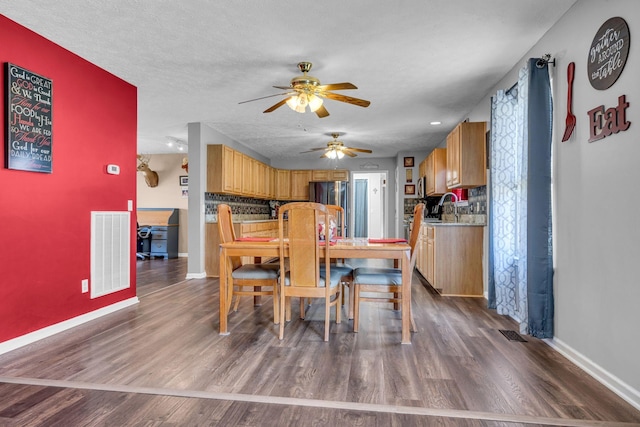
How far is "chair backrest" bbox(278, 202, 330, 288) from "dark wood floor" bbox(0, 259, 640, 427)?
51 cm

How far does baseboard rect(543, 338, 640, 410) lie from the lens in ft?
5.96

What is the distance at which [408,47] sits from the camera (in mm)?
3031

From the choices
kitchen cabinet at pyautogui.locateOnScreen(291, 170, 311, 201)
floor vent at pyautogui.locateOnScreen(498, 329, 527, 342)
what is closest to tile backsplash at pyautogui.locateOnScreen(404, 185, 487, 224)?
floor vent at pyautogui.locateOnScreen(498, 329, 527, 342)

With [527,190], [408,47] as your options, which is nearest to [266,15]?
[408,47]

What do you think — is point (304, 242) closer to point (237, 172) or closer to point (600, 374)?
point (600, 374)

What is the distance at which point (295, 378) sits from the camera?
2111 millimetres

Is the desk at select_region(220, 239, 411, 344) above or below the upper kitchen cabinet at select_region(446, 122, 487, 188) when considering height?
below

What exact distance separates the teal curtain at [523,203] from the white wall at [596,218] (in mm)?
79

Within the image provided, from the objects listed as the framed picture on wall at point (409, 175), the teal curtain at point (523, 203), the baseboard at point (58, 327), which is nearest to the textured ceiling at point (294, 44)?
the teal curtain at point (523, 203)

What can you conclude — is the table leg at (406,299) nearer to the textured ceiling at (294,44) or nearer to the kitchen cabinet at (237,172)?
the textured ceiling at (294,44)

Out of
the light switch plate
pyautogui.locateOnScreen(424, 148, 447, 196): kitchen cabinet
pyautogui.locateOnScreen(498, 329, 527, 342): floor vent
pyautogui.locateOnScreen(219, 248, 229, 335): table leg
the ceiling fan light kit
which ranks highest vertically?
the ceiling fan light kit

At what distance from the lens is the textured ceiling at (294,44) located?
2.46m

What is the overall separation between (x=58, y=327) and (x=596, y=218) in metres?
4.11

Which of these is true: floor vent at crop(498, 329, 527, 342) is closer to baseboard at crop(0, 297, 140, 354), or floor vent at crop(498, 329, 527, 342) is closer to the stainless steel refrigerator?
baseboard at crop(0, 297, 140, 354)
